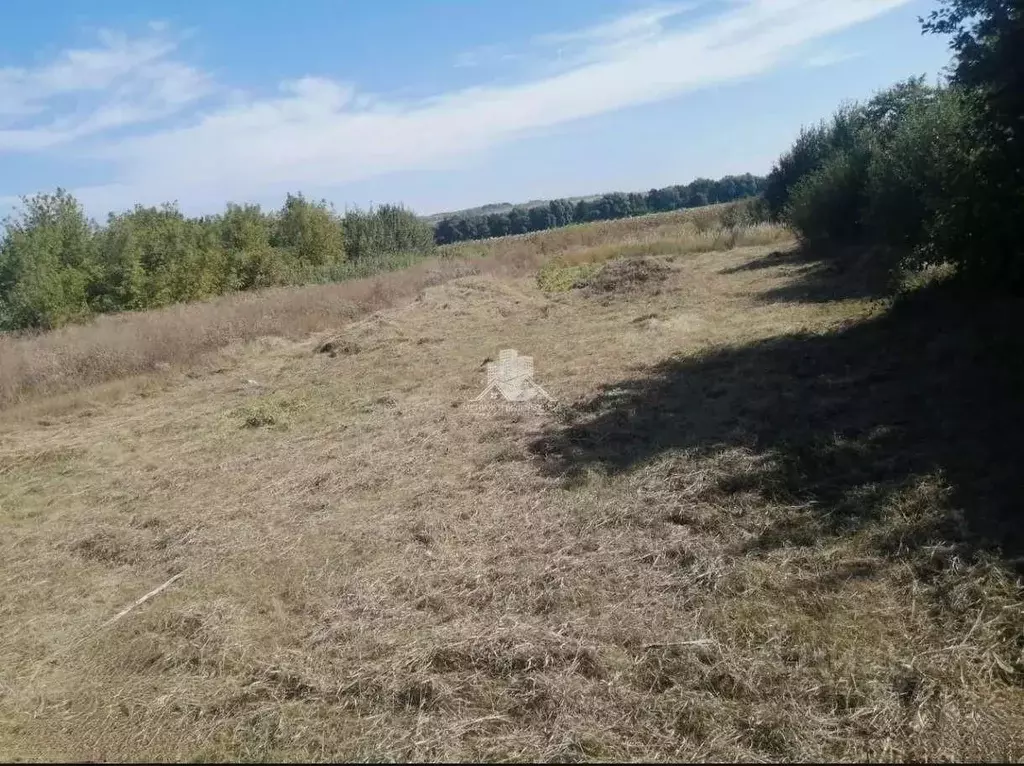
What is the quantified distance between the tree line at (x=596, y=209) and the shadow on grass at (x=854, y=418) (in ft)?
195

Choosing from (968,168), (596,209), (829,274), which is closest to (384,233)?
(829,274)

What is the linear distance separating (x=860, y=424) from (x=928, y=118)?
718 centimetres

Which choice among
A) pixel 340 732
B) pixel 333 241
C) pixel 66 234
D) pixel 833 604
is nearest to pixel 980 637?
pixel 833 604

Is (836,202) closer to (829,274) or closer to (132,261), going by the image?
(829,274)

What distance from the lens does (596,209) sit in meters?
76.3

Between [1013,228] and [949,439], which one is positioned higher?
[1013,228]

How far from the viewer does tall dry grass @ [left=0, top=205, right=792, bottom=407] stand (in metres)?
12.3

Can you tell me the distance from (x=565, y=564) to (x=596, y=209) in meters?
75.6

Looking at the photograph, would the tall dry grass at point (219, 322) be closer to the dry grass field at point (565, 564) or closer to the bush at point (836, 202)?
the dry grass field at point (565, 564)

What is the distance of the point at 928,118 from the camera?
10109mm

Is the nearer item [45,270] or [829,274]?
[829,274]

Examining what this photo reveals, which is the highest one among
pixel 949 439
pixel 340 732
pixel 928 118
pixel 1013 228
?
pixel 928 118

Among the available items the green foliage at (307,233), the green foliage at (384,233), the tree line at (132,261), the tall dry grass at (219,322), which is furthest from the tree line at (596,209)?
the tall dry grass at (219,322)

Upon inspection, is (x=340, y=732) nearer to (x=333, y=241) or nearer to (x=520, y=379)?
(x=520, y=379)
